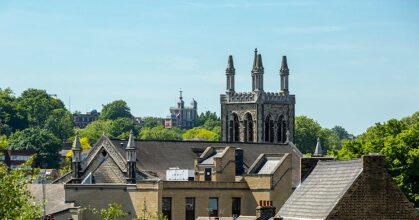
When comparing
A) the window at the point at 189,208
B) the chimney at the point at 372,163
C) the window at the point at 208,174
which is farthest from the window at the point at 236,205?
the chimney at the point at 372,163

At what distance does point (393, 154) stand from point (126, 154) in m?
20.6

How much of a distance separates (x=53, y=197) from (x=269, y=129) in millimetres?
Result: 63362

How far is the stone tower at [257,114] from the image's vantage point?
563ft

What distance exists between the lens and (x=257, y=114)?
173750 mm

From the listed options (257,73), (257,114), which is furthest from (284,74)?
(257,114)

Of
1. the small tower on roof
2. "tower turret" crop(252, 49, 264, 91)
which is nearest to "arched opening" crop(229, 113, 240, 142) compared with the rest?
"tower turret" crop(252, 49, 264, 91)

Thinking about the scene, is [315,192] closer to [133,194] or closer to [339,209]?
[339,209]

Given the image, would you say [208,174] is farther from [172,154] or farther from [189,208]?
[172,154]

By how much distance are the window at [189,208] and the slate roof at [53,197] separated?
312 inches

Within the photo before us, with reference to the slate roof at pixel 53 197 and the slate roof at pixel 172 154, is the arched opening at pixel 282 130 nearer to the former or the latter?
the slate roof at pixel 172 154

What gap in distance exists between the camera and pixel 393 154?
118750 millimetres

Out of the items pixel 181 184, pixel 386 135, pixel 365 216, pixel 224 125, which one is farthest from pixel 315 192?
pixel 224 125

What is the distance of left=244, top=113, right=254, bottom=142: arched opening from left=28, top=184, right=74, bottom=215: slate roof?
58.9 meters

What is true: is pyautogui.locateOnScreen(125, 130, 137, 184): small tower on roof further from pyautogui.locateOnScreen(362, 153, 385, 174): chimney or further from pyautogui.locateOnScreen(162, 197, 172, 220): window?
pyautogui.locateOnScreen(362, 153, 385, 174): chimney
